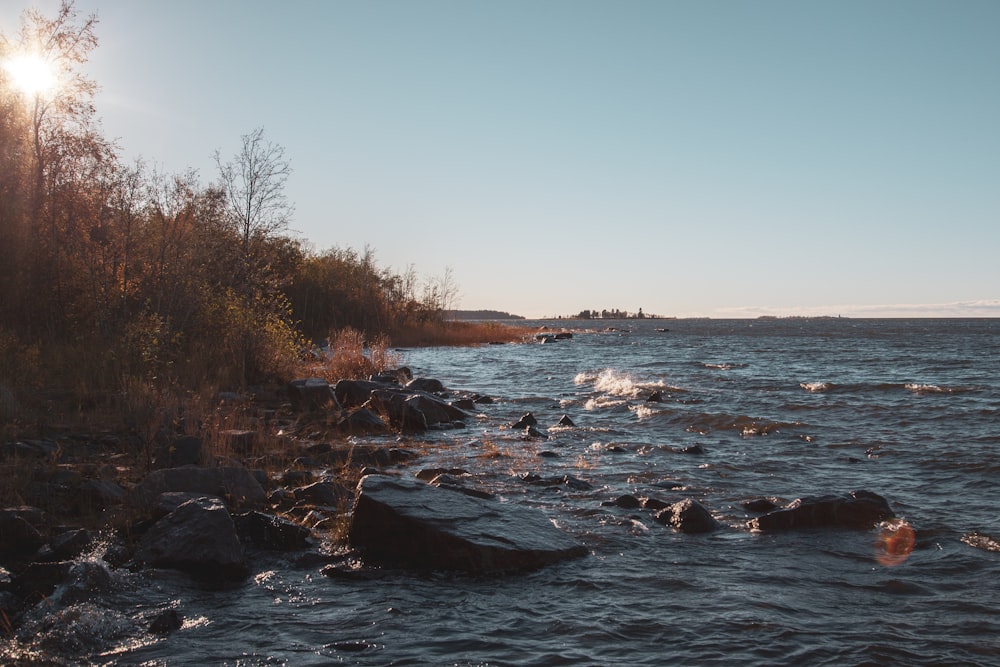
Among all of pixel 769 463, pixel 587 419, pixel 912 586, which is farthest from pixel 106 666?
pixel 587 419

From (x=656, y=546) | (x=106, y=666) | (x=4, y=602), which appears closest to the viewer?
(x=106, y=666)

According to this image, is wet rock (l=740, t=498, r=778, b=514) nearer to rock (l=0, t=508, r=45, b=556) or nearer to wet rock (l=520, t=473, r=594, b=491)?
wet rock (l=520, t=473, r=594, b=491)

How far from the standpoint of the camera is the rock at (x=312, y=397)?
1752cm

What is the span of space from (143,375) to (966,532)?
1540cm

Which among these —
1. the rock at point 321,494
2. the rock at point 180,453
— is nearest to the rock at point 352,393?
the rock at point 180,453

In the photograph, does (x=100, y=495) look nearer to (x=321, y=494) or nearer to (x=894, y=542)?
(x=321, y=494)

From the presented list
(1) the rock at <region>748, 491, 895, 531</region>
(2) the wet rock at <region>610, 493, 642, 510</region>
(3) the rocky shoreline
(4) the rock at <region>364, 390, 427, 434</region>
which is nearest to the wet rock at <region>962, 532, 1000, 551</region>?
(3) the rocky shoreline

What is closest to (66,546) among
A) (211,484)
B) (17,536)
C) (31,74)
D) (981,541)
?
(17,536)

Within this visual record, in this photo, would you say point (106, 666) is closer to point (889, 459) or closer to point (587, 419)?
point (889, 459)

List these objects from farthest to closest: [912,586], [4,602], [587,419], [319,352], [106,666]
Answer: [319,352] < [587,419] < [912,586] < [4,602] < [106,666]

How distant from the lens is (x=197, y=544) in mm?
6934

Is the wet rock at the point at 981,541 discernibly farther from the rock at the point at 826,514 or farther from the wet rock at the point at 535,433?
the wet rock at the point at 535,433

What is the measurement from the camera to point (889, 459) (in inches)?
532

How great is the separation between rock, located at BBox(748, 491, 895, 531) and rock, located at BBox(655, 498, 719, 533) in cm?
60
